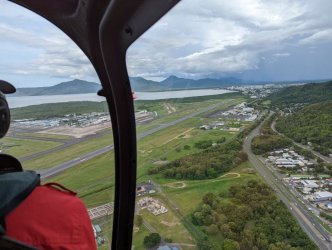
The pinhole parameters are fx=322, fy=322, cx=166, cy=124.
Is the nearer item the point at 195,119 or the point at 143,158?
the point at 143,158

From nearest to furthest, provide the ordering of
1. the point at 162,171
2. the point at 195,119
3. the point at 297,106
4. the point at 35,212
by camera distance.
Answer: the point at 35,212, the point at 297,106, the point at 162,171, the point at 195,119

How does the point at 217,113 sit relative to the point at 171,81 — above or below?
below

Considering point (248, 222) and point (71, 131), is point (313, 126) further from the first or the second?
point (71, 131)

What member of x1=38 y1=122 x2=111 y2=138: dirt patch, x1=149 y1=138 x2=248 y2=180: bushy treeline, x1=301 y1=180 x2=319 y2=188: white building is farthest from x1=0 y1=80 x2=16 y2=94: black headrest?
x1=301 y1=180 x2=319 y2=188: white building

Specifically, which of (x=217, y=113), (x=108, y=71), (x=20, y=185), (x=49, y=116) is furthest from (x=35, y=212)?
(x=217, y=113)

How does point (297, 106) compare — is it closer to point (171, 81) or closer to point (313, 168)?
point (313, 168)

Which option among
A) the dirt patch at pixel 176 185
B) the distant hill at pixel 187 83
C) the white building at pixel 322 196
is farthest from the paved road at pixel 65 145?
the white building at pixel 322 196

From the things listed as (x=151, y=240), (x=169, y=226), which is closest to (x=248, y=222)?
(x=169, y=226)

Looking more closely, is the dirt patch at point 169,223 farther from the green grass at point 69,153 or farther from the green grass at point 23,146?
the green grass at point 23,146
